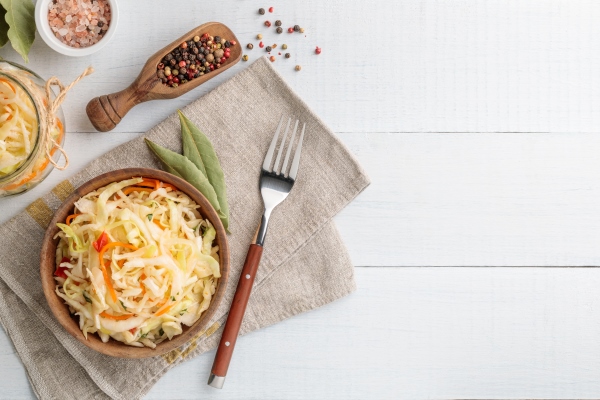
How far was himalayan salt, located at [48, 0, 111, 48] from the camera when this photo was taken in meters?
1.71

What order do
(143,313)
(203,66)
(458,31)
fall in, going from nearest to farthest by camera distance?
(143,313) < (203,66) < (458,31)

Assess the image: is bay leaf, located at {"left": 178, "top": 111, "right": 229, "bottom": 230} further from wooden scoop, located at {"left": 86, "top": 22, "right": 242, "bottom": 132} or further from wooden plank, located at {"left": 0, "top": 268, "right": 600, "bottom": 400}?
wooden plank, located at {"left": 0, "top": 268, "right": 600, "bottom": 400}

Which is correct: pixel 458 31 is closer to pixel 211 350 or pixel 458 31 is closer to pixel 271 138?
pixel 271 138

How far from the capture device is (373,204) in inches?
74.5

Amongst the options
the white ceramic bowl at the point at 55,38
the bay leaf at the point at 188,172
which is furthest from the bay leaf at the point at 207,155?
the white ceramic bowl at the point at 55,38

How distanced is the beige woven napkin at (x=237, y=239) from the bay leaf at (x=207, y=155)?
5cm

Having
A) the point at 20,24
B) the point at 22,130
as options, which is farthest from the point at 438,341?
the point at 20,24

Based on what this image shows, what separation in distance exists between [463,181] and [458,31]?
49 cm

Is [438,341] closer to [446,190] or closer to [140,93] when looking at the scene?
[446,190]

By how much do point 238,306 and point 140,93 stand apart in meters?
0.69

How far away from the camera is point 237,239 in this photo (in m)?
1.79

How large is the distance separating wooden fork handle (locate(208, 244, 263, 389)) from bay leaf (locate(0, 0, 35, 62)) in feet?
2.77

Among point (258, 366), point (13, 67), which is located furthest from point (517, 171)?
point (13, 67)

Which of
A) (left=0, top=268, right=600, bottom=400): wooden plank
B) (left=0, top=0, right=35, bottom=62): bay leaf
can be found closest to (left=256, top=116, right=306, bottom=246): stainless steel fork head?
(left=0, top=268, right=600, bottom=400): wooden plank
